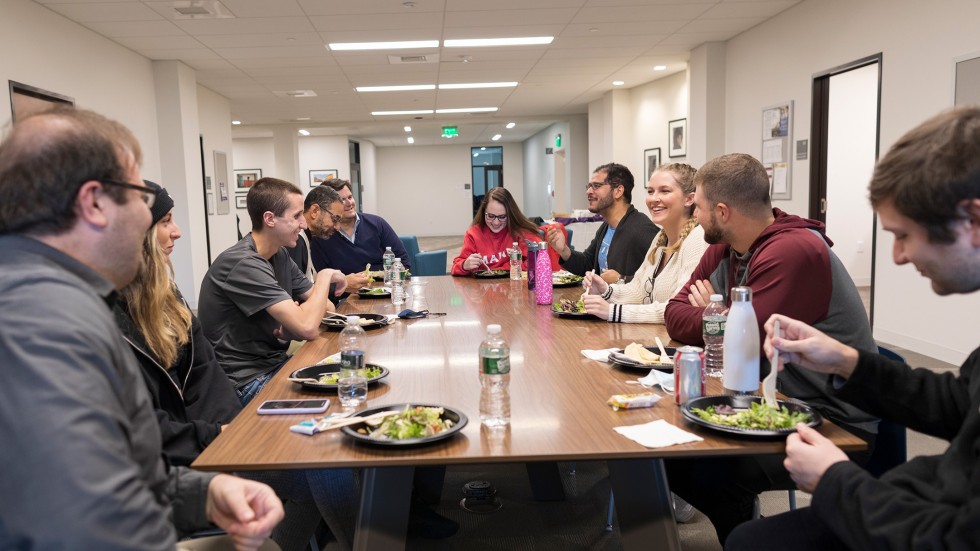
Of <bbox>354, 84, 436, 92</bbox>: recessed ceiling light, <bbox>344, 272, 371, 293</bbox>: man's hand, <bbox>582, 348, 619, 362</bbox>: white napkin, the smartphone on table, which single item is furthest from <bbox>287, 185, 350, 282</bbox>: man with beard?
<bbox>354, 84, 436, 92</bbox>: recessed ceiling light

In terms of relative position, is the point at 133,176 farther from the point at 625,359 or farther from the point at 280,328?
the point at 280,328

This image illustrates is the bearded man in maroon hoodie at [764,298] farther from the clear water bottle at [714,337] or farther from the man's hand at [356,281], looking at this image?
the man's hand at [356,281]

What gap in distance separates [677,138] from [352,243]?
19.9ft

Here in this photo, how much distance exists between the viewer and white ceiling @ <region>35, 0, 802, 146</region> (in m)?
6.09

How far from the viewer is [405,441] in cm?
141

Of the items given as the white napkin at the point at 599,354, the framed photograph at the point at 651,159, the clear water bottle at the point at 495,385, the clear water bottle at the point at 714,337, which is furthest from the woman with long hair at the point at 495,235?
the framed photograph at the point at 651,159

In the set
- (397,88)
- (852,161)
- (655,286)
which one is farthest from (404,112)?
(655,286)

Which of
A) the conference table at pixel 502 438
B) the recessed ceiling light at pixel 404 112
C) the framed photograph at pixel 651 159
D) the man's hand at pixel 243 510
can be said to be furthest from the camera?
the recessed ceiling light at pixel 404 112

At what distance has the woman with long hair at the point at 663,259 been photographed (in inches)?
108

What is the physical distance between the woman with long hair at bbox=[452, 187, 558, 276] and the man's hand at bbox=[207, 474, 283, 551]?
3.43 metres

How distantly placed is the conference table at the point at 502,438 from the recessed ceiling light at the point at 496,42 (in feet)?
18.6

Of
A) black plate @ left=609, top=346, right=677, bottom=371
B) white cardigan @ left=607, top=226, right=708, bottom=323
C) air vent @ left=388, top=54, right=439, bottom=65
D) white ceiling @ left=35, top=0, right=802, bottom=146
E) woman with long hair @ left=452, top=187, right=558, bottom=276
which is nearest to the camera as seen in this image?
black plate @ left=609, top=346, right=677, bottom=371

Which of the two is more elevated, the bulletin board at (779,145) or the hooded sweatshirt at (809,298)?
the bulletin board at (779,145)

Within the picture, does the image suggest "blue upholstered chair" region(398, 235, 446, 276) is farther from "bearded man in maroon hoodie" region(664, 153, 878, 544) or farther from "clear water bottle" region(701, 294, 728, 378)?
"clear water bottle" region(701, 294, 728, 378)
